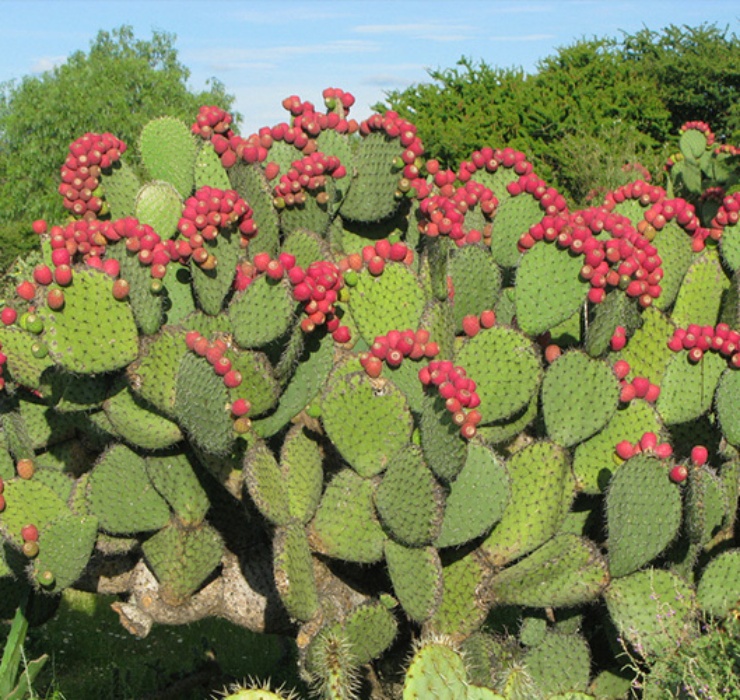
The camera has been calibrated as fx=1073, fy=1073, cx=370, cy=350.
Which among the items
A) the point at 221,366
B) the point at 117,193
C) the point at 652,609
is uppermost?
the point at 117,193

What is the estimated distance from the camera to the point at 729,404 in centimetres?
345

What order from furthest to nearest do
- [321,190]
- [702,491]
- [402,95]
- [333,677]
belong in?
[402,95] < [321,190] < [702,491] < [333,677]

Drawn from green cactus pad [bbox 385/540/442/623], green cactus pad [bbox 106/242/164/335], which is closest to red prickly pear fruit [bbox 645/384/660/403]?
green cactus pad [bbox 385/540/442/623]

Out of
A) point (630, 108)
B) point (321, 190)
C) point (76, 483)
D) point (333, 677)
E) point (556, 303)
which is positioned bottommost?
point (333, 677)

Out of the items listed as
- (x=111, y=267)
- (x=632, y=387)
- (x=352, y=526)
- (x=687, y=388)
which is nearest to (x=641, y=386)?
(x=632, y=387)

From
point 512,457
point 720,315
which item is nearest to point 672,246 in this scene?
point 720,315

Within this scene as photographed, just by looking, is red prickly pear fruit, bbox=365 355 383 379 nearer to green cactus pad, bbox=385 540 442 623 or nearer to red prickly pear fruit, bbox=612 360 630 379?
green cactus pad, bbox=385 540 442 623

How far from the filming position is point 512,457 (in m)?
3.46

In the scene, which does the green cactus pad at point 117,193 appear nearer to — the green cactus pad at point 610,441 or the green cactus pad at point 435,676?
the green cactus pad at point 610,441

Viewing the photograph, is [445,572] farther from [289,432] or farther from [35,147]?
[35,147]

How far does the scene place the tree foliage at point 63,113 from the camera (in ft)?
106

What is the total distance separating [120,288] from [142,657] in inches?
118

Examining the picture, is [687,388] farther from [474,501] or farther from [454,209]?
[454,209]

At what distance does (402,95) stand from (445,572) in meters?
14.5
